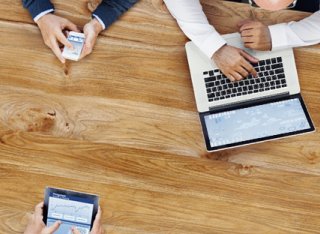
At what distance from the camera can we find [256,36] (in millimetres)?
1396

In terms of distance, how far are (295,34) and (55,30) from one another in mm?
651

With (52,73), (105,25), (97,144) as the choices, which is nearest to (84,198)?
(97,144)

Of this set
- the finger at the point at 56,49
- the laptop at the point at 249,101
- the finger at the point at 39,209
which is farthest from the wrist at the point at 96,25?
the finger at the point at 39,209

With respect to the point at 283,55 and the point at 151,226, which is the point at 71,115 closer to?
the point at 151,226

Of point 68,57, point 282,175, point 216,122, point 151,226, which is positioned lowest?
point 151,226

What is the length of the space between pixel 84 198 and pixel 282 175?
0.54 metres

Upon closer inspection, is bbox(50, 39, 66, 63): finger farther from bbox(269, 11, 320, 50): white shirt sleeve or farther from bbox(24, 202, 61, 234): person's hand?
bbox(269, 11, 320, 50): white shirt sleeve

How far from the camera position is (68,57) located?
1.40 meters

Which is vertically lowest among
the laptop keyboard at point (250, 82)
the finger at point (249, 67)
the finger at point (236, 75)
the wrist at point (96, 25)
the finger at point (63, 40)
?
the laptop keyboard at point (250, 82)

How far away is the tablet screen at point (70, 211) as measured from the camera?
1.37 metres

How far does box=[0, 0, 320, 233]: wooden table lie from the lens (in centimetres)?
139

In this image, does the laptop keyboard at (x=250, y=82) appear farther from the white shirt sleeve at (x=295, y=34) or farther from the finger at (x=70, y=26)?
the finger at (x=70, y=26)

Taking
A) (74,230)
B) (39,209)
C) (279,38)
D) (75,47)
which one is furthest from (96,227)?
(279,38)

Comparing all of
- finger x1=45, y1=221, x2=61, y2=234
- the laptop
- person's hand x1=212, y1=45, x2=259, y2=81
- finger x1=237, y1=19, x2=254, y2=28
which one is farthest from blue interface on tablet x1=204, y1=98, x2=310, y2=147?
finger x1=45, y1=221, x2=61, y2=234
